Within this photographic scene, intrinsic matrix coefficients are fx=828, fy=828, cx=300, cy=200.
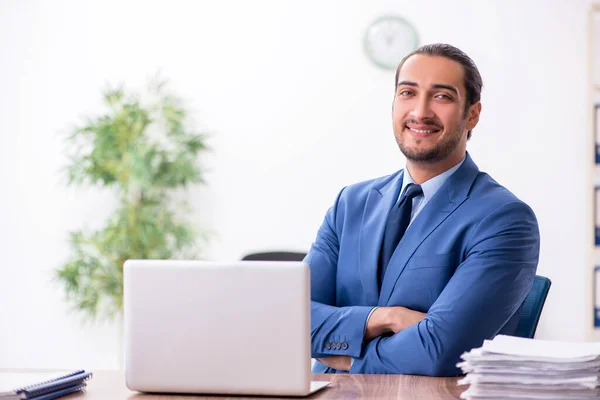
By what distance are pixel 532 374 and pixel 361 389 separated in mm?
373

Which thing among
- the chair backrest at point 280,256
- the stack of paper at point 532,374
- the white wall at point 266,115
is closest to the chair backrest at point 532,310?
the stack of paper at point 532,374

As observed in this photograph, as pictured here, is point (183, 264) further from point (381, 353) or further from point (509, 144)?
point (509, 144)

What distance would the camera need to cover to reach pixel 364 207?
2.45m

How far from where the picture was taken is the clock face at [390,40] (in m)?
4.93

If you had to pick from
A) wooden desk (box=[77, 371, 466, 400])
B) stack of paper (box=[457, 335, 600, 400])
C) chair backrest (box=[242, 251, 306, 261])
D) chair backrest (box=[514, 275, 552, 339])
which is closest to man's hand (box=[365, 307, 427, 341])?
wooden desk (box=[77, 371, 466, 400])

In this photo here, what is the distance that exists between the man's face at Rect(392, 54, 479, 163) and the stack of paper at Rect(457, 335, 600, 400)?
980 millimetres

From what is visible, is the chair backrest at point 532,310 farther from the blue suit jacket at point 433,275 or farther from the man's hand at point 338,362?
the man's hand at point 338,362

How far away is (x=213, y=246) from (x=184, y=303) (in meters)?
3.55

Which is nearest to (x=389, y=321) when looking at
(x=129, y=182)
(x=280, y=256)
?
(x=280, y=256)

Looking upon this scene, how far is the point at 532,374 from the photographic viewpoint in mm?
1438

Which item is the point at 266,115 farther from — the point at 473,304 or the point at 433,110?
the point at 473,304

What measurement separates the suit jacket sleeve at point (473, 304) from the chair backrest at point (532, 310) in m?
0.09

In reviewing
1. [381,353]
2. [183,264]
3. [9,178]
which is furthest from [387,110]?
[183,264]

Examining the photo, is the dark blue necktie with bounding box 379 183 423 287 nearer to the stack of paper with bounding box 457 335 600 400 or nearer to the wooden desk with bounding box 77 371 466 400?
the wooden desk with bounding box 77 371 466 400
